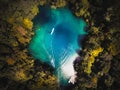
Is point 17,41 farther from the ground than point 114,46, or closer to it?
farther from the ground

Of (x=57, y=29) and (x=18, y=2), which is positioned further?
(x=57, y=29)

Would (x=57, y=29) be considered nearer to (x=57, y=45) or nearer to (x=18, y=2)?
(x=57, y=45)

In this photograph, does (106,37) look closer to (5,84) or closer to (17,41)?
(17,41)

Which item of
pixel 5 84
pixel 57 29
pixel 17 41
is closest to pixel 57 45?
pixel 57 29

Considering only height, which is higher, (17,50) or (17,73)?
(17,50)

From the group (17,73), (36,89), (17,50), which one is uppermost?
(17,50)

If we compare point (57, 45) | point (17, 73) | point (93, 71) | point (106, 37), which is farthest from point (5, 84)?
point (106, 37)
